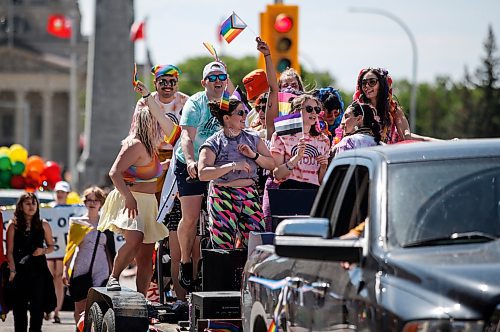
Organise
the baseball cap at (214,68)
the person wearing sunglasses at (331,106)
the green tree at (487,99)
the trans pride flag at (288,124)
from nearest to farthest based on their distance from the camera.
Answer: the trans pride flag at (288,124) → the baseball cap at (214,68) → the person wearing sunglasses at (331,106) → the green tree at (487,99)

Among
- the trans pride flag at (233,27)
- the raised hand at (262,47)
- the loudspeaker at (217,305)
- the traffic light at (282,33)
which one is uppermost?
the traffic light at (282,33)

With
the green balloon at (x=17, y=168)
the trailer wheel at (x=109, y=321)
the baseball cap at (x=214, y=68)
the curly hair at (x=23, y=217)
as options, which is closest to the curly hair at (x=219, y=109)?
the baseball cap at (x=214, y=68)

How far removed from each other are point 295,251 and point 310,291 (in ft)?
1.44

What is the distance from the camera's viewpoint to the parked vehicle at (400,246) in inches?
226

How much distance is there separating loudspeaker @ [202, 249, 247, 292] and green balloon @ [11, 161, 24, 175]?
1517 centimetres

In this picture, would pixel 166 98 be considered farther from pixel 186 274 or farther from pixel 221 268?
pixel 221 268

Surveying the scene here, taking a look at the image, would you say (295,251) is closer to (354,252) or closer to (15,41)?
(354,252)

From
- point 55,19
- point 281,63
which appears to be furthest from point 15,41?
point 281,63

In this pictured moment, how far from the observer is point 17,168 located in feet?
81.0

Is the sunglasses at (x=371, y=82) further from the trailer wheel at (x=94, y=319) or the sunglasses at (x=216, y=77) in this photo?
the trailer wheel at (x=94, y=319)

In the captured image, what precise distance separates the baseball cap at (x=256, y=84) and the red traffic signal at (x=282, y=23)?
743cm

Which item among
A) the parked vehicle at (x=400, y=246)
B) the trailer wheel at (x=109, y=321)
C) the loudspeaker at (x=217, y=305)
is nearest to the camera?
the parked vehicle at (x=400, y=246)

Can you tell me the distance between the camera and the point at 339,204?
23.3 feet

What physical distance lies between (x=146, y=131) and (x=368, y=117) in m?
2.87
